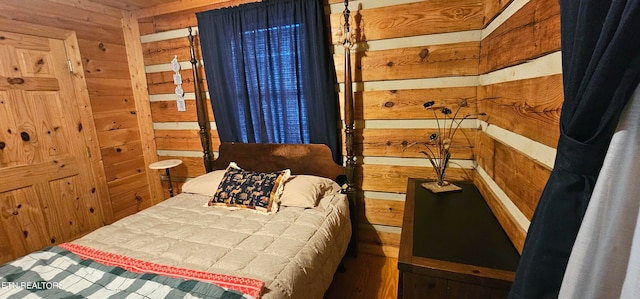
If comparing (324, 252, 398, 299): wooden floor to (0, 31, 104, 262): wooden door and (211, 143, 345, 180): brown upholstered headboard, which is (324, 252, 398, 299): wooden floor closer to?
(211, 143, 345, 180): brown upholstered headboard

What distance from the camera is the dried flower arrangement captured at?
71.8 inches

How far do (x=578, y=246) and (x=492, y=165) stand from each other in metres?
1.03

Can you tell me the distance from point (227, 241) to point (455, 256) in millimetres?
1195

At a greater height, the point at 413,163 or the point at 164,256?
the point at 413,163

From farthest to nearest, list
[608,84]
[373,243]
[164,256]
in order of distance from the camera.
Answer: [373,243]
[164,256]
[608,84]

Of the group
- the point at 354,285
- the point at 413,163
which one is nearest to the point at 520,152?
the point at 413,163

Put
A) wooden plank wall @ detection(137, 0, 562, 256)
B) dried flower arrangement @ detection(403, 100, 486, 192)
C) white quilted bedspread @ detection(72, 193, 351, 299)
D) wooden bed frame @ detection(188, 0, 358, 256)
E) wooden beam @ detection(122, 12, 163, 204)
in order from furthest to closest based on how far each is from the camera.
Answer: wooden beam @ detection(122, 12, 163, 204) → wooden bed frame @ detection(188, 0, 358, 256) → dried flower arrangement @ detection(403, 100, 486, 192) → white quilted bedspread @ detection(72, 193, 351, 299) → wooden plank wall @ detection(137, 0, 562, 256)

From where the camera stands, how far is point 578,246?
1.94ft

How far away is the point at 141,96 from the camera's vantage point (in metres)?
2.89

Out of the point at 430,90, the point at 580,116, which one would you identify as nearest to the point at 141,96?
the point at 430,90

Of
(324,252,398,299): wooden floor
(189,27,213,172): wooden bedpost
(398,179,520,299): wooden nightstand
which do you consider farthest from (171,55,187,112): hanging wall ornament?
(398,179,520,299): wooden nightstand

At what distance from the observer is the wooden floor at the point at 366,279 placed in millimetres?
1939

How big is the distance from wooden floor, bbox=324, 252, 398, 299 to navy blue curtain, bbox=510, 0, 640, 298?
1354mm

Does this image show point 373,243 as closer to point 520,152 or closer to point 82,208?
point 520,152
